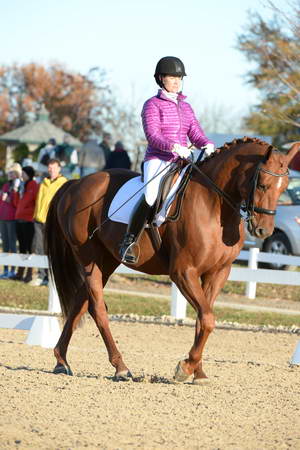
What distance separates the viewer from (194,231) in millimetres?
8242

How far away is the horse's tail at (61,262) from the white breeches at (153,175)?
1.45m

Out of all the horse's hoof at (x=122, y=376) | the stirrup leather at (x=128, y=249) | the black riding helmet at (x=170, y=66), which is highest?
the black riding helmet at (x=170, y=66)

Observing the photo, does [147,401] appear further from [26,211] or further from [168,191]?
[26,211]

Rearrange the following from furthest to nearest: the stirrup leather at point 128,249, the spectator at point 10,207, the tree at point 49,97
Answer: the tree at point 49,97, the spectator at point 10,207, the stirrup leather at point 128,249

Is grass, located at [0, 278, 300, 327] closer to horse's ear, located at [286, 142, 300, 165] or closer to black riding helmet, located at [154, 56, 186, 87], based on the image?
black riding helmet, located at [154, 56, 186, 87]

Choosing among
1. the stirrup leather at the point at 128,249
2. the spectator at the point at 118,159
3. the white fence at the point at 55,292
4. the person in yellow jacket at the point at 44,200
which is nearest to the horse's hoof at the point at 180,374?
the stirrup leather at the point at 128,249

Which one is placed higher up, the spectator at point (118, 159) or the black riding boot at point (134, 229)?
the black riding boot at point (134, 229)

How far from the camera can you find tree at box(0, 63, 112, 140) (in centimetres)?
A: 7012

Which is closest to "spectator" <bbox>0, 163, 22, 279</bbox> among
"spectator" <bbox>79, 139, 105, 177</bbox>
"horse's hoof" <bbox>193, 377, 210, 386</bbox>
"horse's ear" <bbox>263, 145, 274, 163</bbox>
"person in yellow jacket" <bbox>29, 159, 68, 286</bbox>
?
"person in yellow jacket" <bbox>29, 159, 68, 286</bbox>

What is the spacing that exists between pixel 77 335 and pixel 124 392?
4.51 m

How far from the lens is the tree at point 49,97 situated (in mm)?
70125

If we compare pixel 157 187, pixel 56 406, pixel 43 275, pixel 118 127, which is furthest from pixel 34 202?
pixel 118 127

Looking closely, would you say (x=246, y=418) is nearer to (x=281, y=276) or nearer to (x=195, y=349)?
(x=195, y=349)

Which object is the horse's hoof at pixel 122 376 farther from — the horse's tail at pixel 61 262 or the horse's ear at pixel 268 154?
the horse's ear at pixel 268 154
